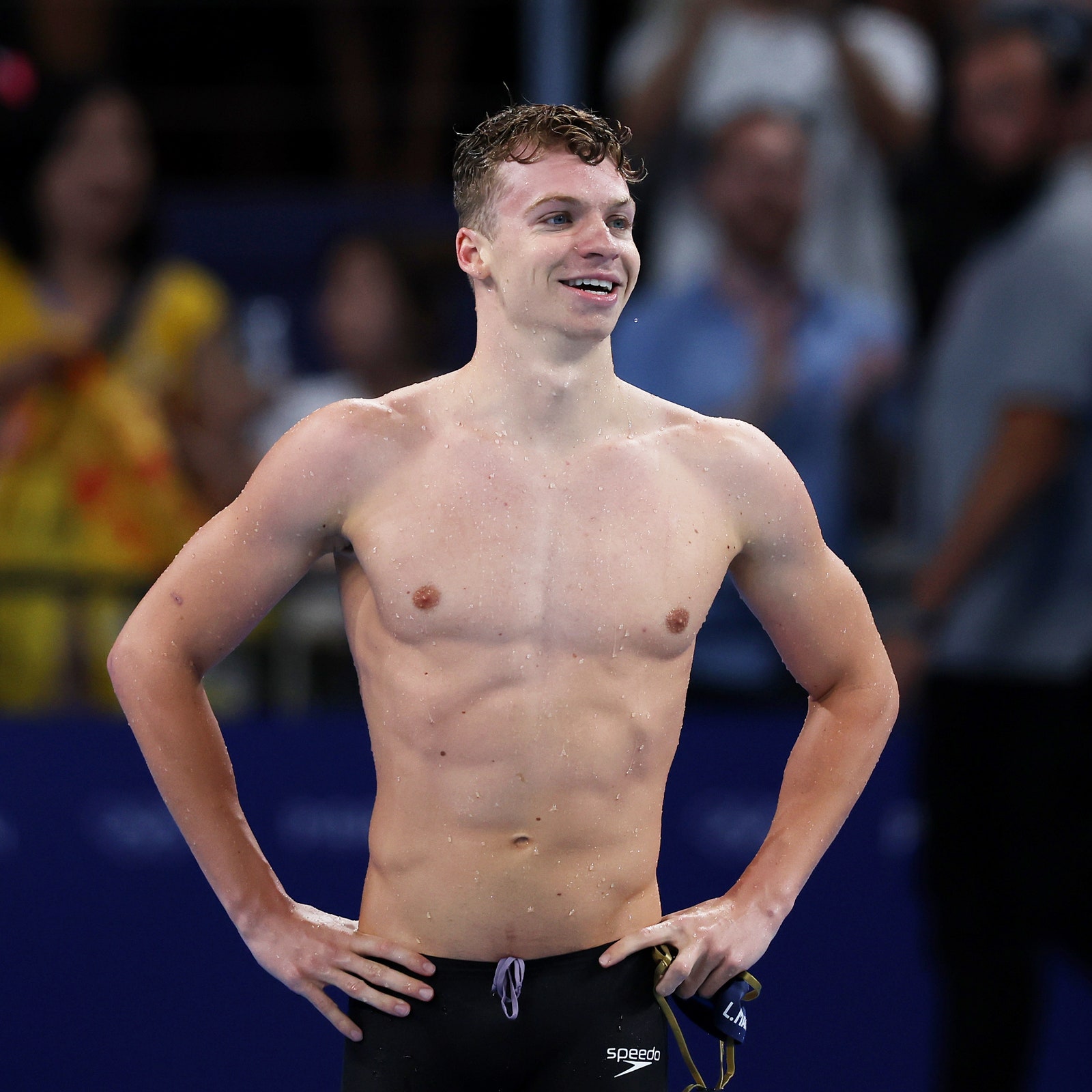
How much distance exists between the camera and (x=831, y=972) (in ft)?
13.4

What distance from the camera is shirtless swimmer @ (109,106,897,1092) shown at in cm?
204

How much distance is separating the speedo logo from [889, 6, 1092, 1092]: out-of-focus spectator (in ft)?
6.11

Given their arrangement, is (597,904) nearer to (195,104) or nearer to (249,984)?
(249,984)

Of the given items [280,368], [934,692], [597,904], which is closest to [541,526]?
[597,904]

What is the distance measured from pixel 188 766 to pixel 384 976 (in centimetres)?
36

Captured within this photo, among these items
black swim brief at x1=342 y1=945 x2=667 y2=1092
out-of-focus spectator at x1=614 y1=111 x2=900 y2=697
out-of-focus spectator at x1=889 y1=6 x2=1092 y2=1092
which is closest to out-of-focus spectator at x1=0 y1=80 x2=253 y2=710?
out-of-focus spectator at x1=614 y1=111 x2=900 y2=697

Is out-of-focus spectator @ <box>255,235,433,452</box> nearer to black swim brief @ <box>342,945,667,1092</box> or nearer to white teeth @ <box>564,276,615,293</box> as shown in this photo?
white teeth @ <box>564,276,615,293</box>

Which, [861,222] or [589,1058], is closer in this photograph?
[589,1058]

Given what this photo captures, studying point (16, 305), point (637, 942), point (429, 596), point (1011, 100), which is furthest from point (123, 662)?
point (1011, 100)

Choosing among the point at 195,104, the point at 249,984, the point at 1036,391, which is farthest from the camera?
the point at 195,104

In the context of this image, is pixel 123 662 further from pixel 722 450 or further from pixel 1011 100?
pixel 1011 100

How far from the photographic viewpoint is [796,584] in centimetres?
220

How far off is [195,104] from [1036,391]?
10.7 feet

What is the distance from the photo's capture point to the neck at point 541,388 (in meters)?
2.06
